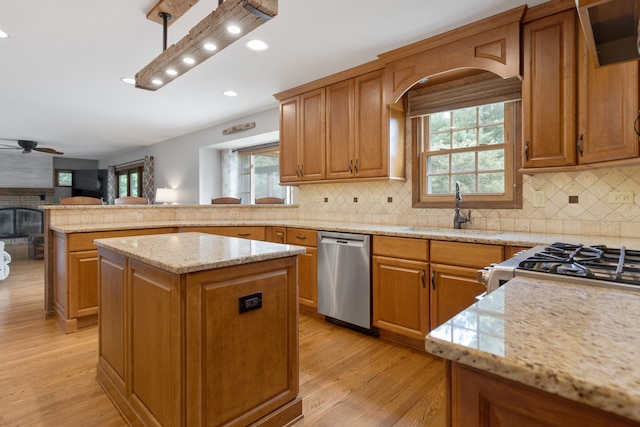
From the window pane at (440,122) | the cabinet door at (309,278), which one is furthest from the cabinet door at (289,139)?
the window pane at (440,122)

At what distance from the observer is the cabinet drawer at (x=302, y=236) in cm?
322

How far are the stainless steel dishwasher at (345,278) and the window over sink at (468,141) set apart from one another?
831 mm

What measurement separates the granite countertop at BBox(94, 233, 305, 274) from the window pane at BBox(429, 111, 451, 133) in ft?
6.84

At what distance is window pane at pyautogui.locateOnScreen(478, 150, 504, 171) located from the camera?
284 centimetres

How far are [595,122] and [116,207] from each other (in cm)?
412

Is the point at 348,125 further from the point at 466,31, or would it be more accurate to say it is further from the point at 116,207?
the point at 116,207

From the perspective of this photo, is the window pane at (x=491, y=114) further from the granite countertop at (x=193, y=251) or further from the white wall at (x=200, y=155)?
the white wall at (x=200, y=155)

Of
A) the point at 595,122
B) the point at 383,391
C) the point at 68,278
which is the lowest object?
the point at 383,391

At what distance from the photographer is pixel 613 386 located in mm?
452

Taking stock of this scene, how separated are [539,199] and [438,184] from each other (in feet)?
2.78

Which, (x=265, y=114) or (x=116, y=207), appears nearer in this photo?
(x=116, y=207)

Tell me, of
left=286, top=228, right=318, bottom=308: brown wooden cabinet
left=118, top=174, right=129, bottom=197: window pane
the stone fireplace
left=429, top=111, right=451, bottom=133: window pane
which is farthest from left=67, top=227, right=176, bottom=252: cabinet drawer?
the stone fireplace

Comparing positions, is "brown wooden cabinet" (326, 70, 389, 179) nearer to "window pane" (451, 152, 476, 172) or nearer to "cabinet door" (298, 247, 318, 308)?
"window pane" (451, 152, 476, 172)

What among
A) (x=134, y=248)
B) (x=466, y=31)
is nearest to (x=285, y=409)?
(x=134, y=248)
